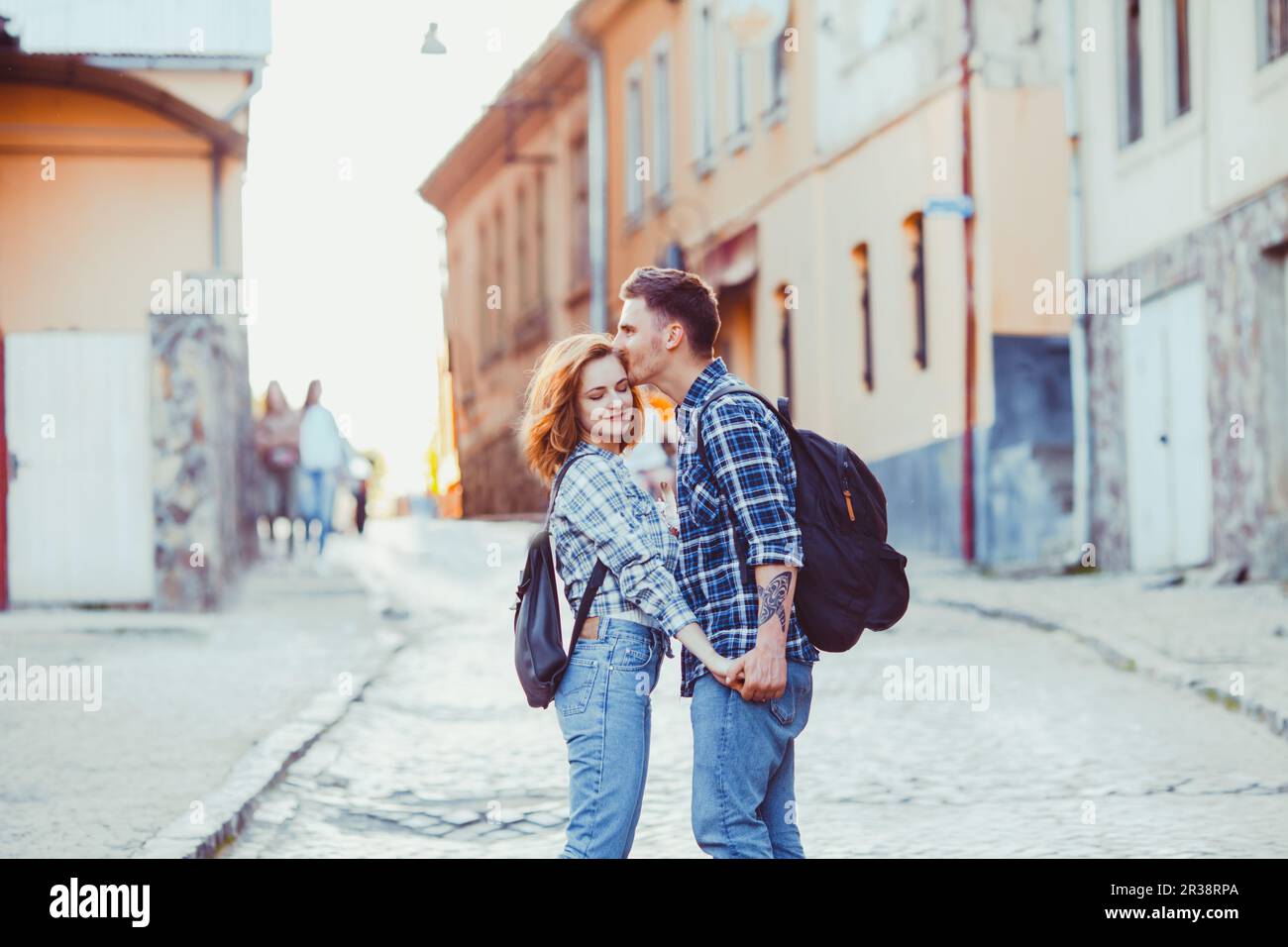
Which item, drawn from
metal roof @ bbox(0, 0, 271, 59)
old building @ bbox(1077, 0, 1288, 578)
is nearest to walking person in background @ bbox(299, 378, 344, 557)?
metal roof @ bbox(0, 0, 271, 59)

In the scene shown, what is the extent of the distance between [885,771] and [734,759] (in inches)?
158

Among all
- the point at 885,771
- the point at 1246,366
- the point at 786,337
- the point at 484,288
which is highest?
the point at 484,288

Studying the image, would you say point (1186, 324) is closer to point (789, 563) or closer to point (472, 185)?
point (789, 563)

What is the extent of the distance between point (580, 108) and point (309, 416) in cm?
1392

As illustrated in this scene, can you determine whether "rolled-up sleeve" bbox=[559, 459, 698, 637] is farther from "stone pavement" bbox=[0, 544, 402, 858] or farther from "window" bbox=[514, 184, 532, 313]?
"window" bbox=[514, 184, 532, 313]

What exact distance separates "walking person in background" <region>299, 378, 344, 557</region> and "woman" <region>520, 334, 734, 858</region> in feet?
45.4

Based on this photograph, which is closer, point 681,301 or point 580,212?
point 681,301

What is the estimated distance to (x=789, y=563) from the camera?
4.38 meters

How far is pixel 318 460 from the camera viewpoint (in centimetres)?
1838

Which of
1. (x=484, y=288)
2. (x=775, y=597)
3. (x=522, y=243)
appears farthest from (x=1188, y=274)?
(x=484, y=288)

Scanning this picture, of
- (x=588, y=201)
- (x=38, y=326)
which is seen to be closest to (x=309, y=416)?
(x=38, y=326)

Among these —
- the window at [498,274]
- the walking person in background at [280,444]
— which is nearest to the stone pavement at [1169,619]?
the walking person in background at [280,444]

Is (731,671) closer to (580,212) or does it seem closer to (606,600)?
(606,600)

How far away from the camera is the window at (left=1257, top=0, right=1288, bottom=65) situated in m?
15.4
